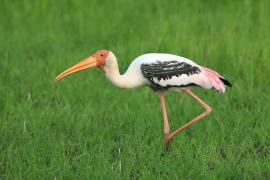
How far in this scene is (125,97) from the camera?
7.39 meters

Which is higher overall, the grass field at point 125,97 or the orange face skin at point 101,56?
the orange face skin at point 101,56

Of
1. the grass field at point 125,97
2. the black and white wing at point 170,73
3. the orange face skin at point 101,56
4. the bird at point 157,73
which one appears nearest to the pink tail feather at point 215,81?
the bird at point 157,73

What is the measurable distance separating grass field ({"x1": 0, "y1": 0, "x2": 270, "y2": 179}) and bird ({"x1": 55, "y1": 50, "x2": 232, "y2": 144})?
47 cm

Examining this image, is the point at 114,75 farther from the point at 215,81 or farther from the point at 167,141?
the point at 215,81

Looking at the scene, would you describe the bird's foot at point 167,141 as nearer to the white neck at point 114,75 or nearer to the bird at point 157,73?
the bird at point 157,73

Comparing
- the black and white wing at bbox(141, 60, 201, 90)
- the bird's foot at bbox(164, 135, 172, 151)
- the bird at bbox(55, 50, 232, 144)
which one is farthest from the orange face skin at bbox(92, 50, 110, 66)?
the bird's foot at bbox(164, 135, 172, 151)

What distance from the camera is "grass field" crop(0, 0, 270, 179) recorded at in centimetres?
573

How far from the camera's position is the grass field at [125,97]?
225 inches

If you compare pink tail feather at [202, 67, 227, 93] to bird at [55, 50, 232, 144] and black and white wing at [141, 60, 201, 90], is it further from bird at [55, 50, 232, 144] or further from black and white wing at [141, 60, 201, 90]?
black and white wing at [141, 60, 201, 90]

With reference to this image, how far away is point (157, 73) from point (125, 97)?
→ 4.46ft

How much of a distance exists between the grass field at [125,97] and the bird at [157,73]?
1.55 feet

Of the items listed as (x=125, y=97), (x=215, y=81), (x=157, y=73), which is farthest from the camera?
(x=125, y=97)

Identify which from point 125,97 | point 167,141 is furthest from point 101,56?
point 125,97

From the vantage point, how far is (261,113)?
6.77 metres
